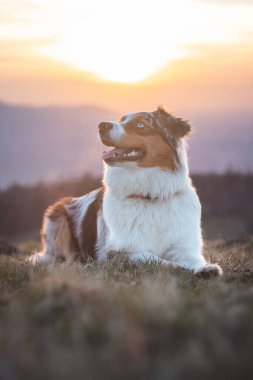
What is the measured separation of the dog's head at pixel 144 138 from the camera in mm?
7547

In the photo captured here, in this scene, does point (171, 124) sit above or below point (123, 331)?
above

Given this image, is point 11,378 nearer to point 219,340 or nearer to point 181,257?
point 219,340

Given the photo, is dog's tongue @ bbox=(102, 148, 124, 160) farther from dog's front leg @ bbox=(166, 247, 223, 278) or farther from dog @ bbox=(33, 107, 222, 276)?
dog's front leg @ bbox=(166, 247, 223, 278)

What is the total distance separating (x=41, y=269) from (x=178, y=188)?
2.27 m

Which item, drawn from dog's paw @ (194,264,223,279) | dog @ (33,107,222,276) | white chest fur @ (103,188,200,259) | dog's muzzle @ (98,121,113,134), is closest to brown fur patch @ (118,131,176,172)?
dog @ (33,107,222,276)

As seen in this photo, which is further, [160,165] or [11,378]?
[160,165]

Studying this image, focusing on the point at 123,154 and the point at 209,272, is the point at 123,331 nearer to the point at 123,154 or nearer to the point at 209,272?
the point at 209,272

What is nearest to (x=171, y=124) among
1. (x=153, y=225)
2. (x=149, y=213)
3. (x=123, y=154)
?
(x=123, y=154)

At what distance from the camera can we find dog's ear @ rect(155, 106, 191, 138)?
803 centimetres

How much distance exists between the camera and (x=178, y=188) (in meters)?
7.83

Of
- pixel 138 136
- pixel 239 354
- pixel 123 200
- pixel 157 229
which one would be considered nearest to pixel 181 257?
pixel 157 229

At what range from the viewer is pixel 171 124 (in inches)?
319

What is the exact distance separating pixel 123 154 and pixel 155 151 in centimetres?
43

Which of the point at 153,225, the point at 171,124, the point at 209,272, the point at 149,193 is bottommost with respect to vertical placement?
the point at 209,272
